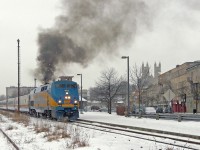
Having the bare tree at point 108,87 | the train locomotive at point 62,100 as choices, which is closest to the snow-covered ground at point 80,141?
the train locomotive at point 62,100

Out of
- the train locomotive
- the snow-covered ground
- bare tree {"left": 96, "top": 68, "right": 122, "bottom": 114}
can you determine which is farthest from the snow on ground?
bare tree {"left": 96, "top": 68, "right": 122, "bottom": 114}

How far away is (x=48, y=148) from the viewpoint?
581 inches

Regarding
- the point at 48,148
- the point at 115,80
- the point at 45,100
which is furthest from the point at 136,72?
the point at 48,148

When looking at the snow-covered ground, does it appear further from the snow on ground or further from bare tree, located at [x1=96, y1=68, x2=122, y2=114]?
bare tree, located at [x1=96, y1=68, x2=122, y2=114]

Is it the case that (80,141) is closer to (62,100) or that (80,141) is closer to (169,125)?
(169,125)

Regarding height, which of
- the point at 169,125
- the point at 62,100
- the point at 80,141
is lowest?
the point at 169,125

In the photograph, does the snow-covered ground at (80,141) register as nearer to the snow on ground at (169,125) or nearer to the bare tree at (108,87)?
the snow on ground at (169,125)

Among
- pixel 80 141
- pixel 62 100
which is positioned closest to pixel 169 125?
pixel 62 100

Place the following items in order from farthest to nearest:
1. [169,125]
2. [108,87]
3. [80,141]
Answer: [108,87]
[169,125]
[80,141]

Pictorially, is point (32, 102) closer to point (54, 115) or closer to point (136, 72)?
point (54, 115)

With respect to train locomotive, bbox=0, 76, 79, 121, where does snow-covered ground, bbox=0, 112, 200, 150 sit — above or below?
below

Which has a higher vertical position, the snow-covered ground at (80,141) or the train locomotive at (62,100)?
the train locomotive at (62,100)

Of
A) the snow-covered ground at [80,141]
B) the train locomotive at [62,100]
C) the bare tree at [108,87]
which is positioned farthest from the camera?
the bare tree at [108,87]

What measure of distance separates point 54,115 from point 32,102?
1442cm
